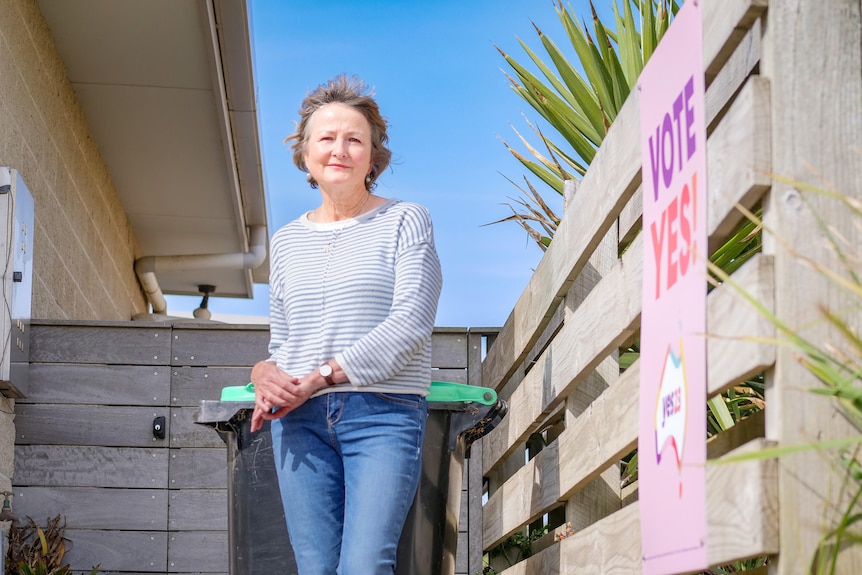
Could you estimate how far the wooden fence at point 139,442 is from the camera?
154 inches

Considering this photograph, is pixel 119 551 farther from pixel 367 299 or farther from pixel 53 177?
pixel 367 299

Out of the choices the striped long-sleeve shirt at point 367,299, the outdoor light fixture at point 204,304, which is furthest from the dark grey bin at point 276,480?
the outdoor light fixture at point 204,304

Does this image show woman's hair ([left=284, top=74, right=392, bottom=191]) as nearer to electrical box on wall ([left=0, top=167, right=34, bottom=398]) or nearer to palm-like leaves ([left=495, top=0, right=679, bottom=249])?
palm-like leaves ([left=495, top=0, right=679, bottom=249])

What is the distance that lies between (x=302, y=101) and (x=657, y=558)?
1.31m

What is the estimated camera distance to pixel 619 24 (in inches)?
130

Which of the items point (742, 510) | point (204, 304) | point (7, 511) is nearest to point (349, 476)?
point (742, 510)

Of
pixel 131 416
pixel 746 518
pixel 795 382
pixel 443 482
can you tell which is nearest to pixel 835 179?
pixel 795 382

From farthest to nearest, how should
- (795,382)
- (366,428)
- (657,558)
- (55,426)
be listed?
(55,426) → (366,428) → (657,558) → (795,382)

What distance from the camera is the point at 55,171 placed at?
5148mm

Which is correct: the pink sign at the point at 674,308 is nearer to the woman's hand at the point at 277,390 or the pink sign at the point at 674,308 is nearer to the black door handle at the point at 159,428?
the woman's hand at the point at 277,390

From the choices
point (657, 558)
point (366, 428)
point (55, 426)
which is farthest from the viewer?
point (55, 426)

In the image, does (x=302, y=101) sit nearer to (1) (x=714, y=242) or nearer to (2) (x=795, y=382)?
(1) (x=714, y=242)

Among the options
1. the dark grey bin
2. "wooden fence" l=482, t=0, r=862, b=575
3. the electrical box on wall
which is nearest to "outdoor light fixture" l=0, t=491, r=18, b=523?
the electrical box on wall

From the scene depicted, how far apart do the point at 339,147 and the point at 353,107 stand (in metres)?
0.10
